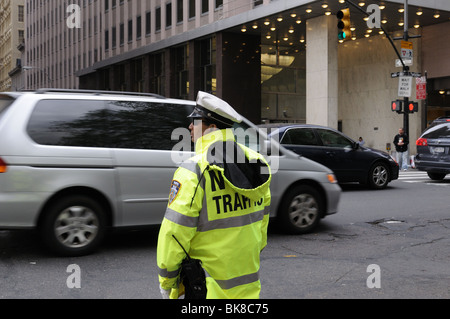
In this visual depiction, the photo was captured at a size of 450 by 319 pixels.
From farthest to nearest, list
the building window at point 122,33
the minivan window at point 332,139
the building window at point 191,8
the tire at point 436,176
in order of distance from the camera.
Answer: the building window at point 122,33, the building window at point 191,8, the tire at point 436,176, the minivan window at point 332,139

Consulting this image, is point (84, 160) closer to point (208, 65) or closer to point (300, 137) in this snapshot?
point (300, 137)

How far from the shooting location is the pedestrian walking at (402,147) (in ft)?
70.2

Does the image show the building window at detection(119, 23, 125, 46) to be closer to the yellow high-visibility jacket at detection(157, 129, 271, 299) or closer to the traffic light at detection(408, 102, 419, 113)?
the traffic light at detection(408, 102, 419, 113)

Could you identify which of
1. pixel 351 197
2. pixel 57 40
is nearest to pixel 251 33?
pixel 351 197

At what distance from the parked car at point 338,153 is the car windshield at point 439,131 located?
2.46m

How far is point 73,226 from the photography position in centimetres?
584

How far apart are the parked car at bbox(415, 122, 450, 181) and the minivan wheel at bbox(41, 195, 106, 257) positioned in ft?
37.6

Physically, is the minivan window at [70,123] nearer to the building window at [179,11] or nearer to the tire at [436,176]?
the tire at [436,176]

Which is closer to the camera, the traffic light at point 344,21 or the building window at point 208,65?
the traffic light at point 344,21

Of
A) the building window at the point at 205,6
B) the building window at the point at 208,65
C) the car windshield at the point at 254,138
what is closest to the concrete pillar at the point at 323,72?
the building window at the point at 208,65

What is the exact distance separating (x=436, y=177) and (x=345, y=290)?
12.3 meters

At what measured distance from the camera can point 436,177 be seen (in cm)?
1592

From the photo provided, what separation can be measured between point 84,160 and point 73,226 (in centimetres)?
74

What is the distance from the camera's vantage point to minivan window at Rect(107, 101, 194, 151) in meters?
6.21
